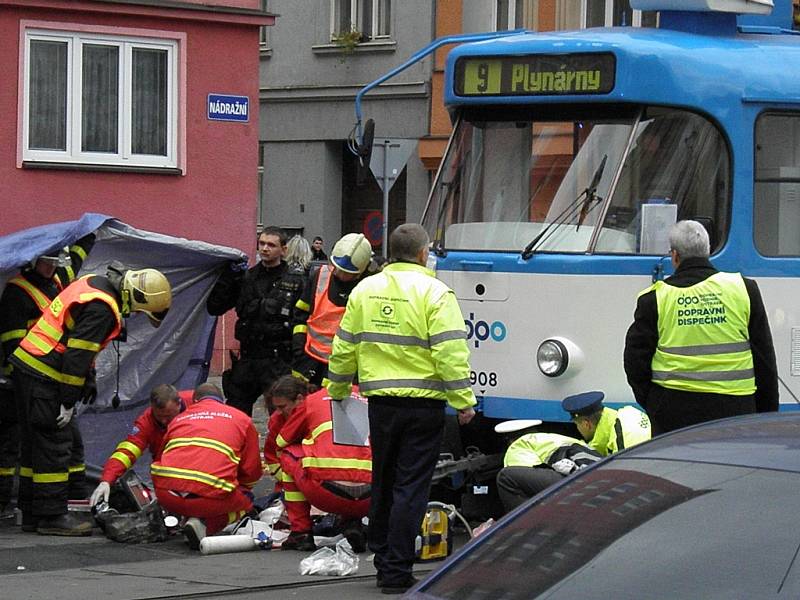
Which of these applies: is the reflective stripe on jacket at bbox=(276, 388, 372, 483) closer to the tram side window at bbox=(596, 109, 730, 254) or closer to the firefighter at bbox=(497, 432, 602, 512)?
the firefighter at bbox=(497, 432, 602, 512)

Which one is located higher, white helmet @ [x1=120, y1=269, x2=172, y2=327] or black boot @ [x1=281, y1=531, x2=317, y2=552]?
white helmet @ [x1=120, y1=269, x2=172, y2=327]

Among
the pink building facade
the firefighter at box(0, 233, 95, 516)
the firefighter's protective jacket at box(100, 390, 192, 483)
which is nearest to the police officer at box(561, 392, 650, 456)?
the firefighter's protective jacket at box(100, 390, 192, 483)

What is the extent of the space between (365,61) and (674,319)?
22.7 meters

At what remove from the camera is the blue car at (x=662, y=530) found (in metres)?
3.64

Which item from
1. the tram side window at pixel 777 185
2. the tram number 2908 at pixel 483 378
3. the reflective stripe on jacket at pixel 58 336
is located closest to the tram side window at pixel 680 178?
the tram side window at pixel 777 185

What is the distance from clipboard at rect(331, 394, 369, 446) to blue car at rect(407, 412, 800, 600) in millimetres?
4646

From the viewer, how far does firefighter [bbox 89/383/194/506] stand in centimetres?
1024

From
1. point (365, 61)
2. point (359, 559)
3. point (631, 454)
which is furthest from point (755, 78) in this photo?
point (365, 61)

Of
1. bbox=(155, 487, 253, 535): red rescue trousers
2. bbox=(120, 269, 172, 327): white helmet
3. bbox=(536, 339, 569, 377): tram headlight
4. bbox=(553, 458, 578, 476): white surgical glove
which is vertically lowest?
bbox=(155, 487, 253, 535): red rescue trousers

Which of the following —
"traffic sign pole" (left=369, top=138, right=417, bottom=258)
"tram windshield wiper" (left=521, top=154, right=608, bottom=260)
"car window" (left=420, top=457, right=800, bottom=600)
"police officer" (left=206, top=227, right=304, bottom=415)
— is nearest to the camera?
"car window" (left=420, top=457, right=800, bottom=600)

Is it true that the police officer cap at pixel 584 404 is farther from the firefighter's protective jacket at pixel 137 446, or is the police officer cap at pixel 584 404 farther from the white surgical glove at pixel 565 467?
the firefighter's protective jacket at pixel 137 446

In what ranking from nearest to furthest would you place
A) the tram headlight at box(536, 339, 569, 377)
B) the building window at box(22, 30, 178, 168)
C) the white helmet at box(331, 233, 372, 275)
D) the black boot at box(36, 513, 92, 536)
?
the tram headlight at box(536, 339, 569, 377) < the black boot at box(36, 513, 92, 536) < the white helmet at box(331, 233, 372, 275) < the building window at box(22, 30, 178, 168)

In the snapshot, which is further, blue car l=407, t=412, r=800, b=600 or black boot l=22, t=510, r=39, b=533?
black boot l=22, t=510, r=39, b=533

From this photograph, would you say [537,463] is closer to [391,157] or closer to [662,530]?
[662,530]
